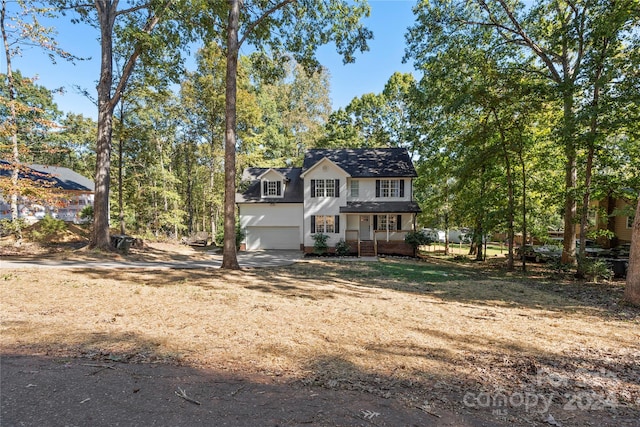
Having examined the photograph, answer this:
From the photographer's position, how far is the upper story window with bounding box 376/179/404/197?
68.6 feet

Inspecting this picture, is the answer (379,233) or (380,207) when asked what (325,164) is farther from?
(379,233)

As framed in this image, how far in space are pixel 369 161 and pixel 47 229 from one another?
20.5 m

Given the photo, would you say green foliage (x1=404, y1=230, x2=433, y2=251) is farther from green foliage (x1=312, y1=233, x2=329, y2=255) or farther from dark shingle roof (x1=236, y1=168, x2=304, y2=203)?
dark shingle roof (x1=236, y1=168, x2=304, y2=203)

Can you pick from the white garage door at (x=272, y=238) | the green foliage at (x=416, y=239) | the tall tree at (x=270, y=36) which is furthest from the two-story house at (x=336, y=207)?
the tall tree at (x=270, y=36)

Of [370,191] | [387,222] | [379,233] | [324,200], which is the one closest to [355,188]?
[370,191]

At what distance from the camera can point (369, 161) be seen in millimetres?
22391

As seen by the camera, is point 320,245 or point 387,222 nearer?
point 320,245

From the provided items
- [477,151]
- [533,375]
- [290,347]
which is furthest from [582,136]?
[290,347]

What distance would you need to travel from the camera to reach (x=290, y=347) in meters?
4.45

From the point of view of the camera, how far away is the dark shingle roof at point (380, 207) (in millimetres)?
19641

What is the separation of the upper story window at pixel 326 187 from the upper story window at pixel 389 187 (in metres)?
2.90

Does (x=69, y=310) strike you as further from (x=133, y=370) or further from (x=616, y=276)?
(x=616, y=276)

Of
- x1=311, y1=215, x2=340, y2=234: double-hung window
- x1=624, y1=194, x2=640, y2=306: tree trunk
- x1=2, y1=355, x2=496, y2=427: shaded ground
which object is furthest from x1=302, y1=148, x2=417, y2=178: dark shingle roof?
x1=2, y1=355, x2=496, y2=427: shaded ground

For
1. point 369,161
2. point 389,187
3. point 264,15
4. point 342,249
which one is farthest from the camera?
point 369,161
